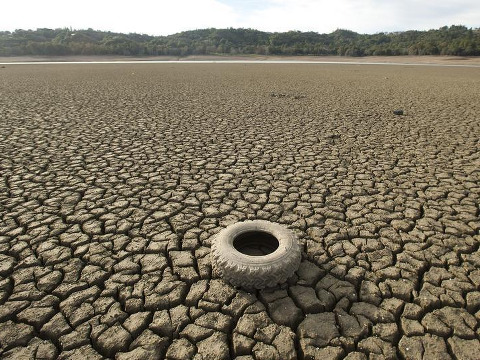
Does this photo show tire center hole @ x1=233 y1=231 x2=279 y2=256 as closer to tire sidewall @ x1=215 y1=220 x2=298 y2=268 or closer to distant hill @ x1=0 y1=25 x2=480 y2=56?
tire sidewall @ x1=215 y1=220 x2=298 y2=268

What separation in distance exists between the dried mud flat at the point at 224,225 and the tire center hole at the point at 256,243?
1.16 ft

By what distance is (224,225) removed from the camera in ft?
12.2

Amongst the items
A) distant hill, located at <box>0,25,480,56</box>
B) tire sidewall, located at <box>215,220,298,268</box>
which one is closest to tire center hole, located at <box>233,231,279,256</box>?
tire sidewall, located at <box>215,220,298,268</box>

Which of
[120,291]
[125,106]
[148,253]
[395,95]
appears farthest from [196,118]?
[395,95]

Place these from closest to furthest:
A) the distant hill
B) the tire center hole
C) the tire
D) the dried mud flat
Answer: the dried mud flat, the tire, the tire center hole, the distant hill

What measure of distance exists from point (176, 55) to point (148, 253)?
57.7 m

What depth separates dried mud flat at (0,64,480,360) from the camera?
2.32 meters

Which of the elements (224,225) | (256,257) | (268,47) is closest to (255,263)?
(256,257)

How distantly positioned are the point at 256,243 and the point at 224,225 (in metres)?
0.52

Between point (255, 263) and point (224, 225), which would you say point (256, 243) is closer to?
point (224, 225)

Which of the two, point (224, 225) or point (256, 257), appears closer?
point (256, 257)

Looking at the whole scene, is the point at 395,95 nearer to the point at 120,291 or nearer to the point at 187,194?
the point at 187,194

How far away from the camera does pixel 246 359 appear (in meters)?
2.16

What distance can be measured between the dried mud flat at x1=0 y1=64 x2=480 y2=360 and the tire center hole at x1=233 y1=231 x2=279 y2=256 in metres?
0.35
